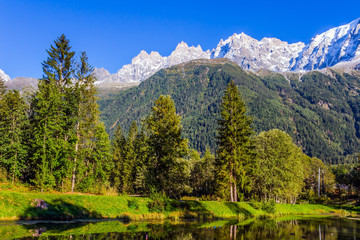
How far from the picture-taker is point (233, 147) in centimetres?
4366

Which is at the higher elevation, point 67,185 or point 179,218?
point 67,185

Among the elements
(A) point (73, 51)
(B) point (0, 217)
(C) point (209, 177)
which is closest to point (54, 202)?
(B) point (0, 217)

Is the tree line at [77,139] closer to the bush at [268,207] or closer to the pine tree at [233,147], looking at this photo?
the pine tree at [233,147]

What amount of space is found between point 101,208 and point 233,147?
2329 cm

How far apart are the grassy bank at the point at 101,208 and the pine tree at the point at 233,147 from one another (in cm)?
426

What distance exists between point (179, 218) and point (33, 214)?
15289 mm

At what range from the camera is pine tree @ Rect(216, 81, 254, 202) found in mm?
42781

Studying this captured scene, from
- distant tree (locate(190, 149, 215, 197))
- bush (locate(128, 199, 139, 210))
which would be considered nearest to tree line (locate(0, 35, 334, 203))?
bush (locate(128, 199, 139, 210))

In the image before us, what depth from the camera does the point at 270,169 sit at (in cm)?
5853

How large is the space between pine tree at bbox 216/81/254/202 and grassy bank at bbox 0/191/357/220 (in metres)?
4.26

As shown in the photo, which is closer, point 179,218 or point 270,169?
point 179,218

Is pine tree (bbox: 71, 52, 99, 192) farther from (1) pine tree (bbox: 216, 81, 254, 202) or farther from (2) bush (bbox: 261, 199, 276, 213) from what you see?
(2) bush (bbox: 261, 199, 276, 213)

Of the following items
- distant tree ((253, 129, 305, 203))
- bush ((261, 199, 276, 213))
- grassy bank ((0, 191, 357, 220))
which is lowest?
bush ((261, 199, 276, 213))

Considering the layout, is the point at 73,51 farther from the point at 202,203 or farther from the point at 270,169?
the point at 270,169
